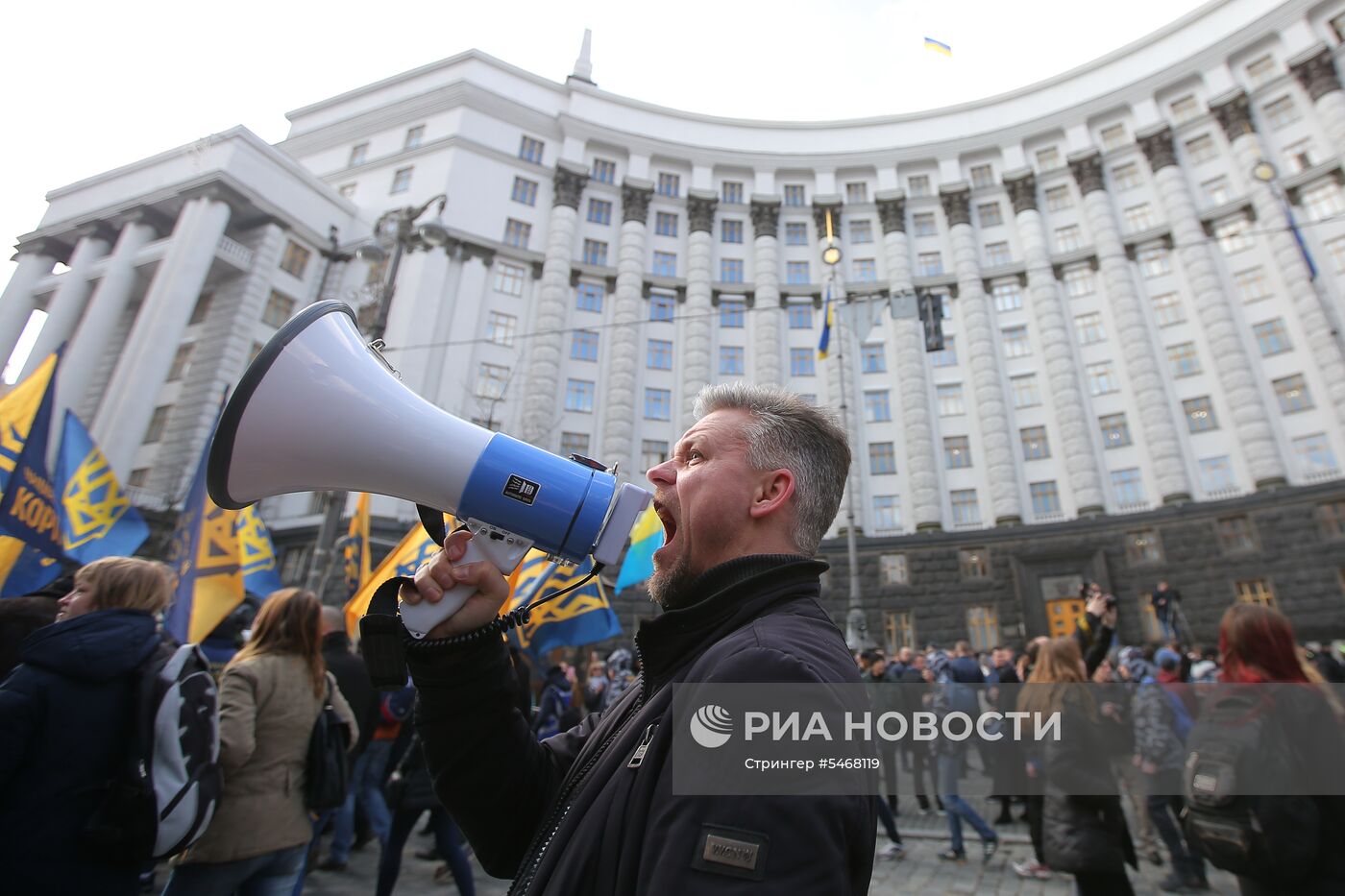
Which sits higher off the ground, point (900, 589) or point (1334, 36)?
point (1334, 36)

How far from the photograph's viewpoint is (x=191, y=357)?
23.1 meters

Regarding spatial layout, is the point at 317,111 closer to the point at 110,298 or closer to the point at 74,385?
the point at 110,298

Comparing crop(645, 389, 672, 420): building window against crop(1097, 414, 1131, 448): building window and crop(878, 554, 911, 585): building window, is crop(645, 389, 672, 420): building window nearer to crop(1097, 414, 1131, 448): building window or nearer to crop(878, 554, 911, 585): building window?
crop(878, 554, 911, 585): building window

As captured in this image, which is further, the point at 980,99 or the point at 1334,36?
the point at 980,99

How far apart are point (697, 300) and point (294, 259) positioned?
1625 centimetres

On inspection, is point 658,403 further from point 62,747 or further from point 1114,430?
point 62,747

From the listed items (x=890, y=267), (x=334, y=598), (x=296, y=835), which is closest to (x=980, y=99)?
(x=890, y=267)

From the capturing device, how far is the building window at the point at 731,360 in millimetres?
27922

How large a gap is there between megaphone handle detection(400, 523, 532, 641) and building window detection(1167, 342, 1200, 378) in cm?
2919

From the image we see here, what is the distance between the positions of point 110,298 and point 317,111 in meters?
14.6

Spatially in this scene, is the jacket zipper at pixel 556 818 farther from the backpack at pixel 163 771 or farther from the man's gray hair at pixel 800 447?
the backpack at pixel 163 771

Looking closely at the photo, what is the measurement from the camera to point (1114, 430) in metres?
24.0

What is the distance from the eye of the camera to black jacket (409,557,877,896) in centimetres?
85

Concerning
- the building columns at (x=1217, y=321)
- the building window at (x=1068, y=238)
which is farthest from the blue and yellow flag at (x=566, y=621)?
the building window at (x=1068, y=238)
